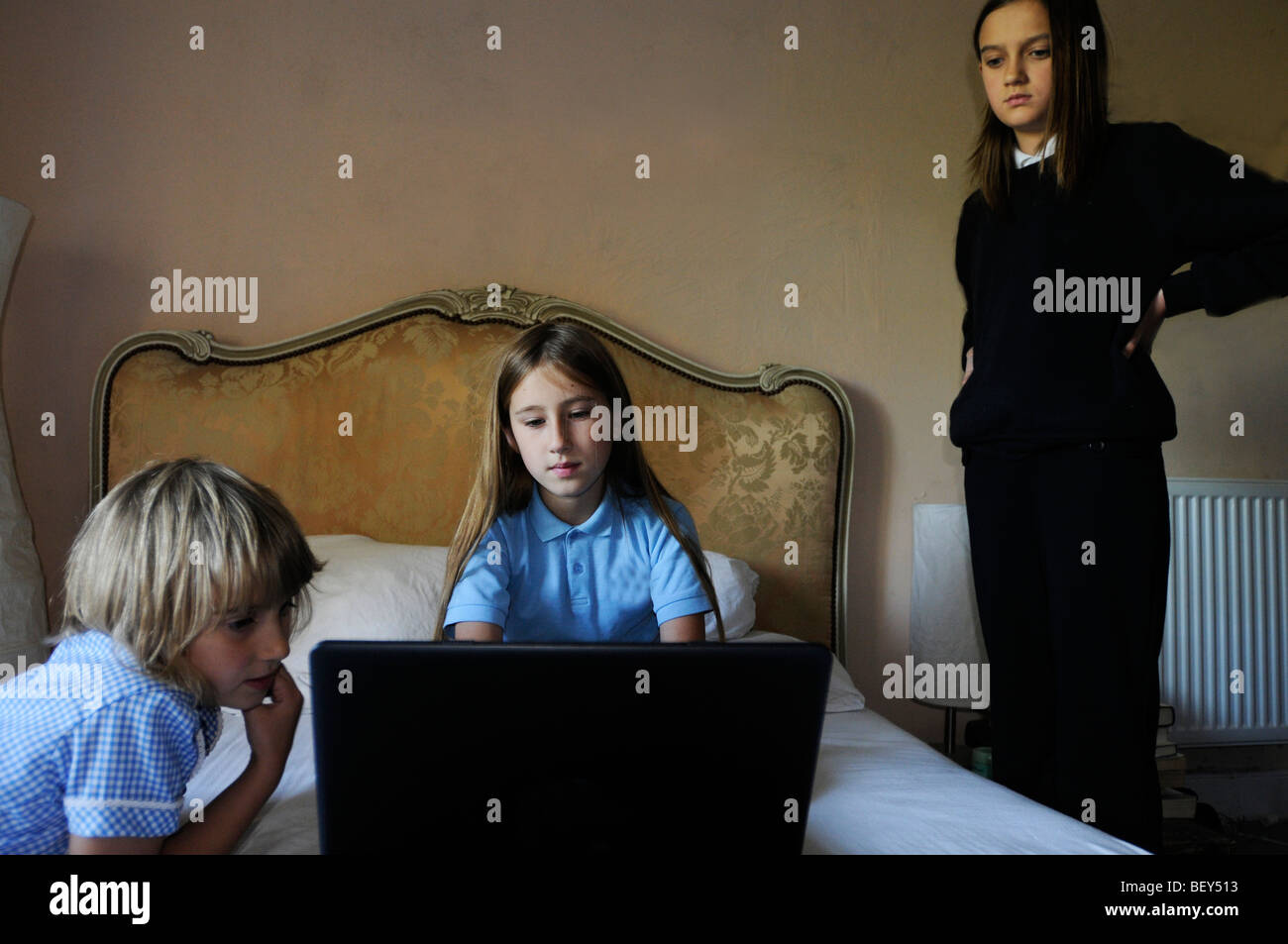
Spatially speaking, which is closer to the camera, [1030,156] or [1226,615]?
[1030,156]

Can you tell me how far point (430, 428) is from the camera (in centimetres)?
216

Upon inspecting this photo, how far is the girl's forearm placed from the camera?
0.91 meters

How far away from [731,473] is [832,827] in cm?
124

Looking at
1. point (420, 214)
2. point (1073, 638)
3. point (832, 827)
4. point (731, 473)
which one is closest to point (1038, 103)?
point (1073, 638)

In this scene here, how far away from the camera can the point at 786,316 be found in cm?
238

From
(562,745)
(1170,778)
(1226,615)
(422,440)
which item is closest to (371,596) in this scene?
(422,440)

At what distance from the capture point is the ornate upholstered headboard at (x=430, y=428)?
2.08m

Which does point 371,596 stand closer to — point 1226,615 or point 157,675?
point 157,675

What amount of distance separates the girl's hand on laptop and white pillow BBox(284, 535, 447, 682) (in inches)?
24.9

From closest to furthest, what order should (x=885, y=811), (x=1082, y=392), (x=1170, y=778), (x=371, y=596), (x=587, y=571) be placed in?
(x=885, y=811)
(x=587, y=571)
(x=1082, y=392)
(x=371, y=596)
(x=1170, y=778)

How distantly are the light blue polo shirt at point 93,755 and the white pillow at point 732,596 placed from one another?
46.2 inches

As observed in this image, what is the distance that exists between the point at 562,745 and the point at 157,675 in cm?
41

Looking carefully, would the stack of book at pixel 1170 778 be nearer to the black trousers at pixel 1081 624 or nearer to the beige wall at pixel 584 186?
the beige wall at pixel 584 186

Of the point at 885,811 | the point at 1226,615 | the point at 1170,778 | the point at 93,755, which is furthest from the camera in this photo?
the point at 1226,615
